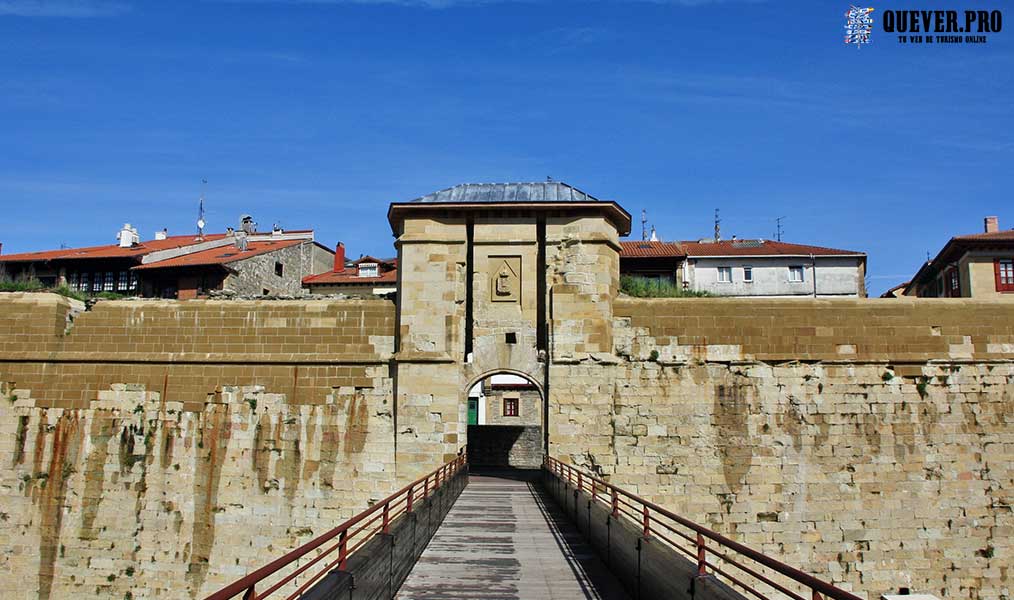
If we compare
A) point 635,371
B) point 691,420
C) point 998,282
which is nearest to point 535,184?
point 635,371

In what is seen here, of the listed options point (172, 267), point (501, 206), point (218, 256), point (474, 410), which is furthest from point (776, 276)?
point (172, 267)

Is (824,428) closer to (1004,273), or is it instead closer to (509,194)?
(509,194)

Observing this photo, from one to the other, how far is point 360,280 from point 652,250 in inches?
543

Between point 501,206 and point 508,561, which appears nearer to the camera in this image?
point 508,561

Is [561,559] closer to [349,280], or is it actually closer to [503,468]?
[503,468]

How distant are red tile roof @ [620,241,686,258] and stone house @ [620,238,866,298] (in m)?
0.10

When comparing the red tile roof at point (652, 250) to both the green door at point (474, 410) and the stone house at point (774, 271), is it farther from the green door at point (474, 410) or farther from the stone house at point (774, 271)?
the green door at point (474, 410)

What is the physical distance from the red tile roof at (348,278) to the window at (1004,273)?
25620 mm

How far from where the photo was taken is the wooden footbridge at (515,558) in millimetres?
6082

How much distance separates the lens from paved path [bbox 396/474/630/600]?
845cm

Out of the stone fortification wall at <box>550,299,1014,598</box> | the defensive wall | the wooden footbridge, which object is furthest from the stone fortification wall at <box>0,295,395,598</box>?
the stone fortification wall at <box>550,299,1014,598</box>

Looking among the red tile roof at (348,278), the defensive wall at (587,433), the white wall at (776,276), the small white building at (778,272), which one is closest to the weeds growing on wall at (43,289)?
the defensive wall at (587,433)

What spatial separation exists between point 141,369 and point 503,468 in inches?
433

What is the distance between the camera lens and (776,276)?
38.0 meters
